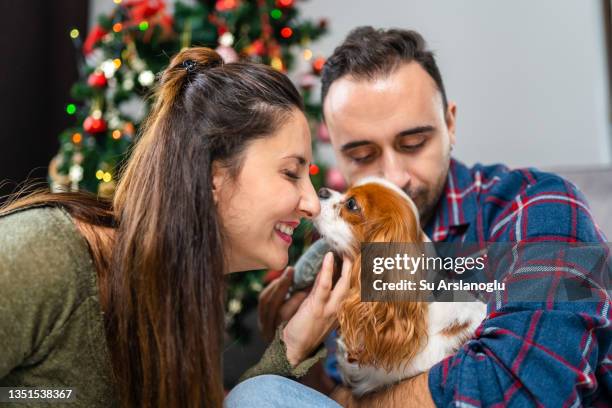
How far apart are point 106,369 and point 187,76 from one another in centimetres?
63

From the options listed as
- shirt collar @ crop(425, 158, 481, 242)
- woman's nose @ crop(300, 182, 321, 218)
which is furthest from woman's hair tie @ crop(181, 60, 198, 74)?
shirt collar @ crop(425, 158, 481, 242)

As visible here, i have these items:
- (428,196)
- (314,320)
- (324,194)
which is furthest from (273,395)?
(428,196)

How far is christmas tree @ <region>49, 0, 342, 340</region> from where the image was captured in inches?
104

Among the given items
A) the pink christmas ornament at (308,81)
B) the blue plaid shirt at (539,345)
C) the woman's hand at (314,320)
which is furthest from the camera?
the pink christmas ornament at (308,81)

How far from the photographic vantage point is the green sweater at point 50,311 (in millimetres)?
986

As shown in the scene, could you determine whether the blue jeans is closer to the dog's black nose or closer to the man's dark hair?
the dog's black nose

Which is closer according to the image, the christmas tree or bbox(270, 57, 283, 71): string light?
the christmas tree

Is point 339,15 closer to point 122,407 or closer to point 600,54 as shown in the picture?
point 600,54

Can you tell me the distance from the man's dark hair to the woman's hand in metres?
0.59

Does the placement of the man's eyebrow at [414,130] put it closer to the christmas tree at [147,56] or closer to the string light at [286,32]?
the christmas tree at [147,56]

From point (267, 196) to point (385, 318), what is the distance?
17.5 inches

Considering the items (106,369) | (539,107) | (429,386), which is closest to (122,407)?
(106,369)

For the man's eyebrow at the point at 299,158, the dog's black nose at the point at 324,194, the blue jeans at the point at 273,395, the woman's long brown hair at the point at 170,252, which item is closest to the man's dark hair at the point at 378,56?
the dog's black nose at the point at 324,194

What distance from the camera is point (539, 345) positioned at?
1.14 m
